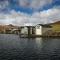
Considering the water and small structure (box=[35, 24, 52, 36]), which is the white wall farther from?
the water

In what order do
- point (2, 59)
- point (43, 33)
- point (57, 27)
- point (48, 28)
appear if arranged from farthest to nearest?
point (57, 27)
point (48, 28)
point (43, 33)
point (2, 59)

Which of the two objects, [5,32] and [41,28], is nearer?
[41,28]

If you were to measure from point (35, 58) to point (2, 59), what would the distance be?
2.77 meters

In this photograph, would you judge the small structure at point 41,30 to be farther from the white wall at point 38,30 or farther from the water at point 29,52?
the water at point 29,52

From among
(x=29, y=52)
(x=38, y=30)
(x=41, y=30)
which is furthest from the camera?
(x=38, y=30)

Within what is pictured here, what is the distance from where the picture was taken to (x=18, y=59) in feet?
53.7

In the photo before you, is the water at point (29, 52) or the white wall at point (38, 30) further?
the white wall at point (38, 30)

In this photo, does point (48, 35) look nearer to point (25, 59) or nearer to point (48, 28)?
point (48, 28)

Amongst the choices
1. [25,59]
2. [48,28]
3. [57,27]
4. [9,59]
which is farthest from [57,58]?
[57,27]

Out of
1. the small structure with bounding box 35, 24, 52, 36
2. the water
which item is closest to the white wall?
the small structure with bounding box 35, 24, 52, 36

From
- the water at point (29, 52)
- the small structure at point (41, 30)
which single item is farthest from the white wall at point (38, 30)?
the water at point (29, 52)

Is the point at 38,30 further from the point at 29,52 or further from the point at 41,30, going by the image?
the point at 29,52

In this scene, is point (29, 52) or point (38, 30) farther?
point (38, 30)

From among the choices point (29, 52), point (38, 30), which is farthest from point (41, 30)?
point (29, 52)
